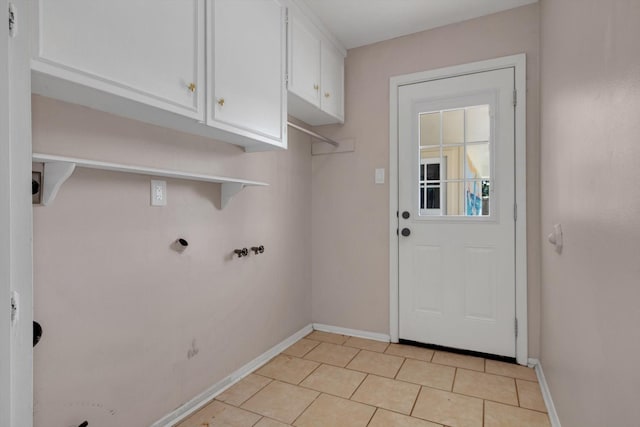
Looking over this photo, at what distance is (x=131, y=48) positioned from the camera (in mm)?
1185

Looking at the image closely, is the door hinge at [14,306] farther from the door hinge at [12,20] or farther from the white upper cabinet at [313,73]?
the white upper cabinet at [313,73]

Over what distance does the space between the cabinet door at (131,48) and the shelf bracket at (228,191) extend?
0.56 meters

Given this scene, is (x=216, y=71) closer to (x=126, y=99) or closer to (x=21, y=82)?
(x=126, y=99)

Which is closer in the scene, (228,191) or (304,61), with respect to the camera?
(228,191)

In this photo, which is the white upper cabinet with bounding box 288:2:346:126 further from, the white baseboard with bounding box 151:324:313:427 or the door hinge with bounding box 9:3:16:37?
the white baseboard with bounding box 151:324:313:427

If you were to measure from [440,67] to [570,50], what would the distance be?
1213 millimetres

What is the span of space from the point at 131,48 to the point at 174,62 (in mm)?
185

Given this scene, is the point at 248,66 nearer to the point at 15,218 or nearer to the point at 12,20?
the point at 12,20

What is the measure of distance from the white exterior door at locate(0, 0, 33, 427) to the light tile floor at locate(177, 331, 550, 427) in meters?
0.97

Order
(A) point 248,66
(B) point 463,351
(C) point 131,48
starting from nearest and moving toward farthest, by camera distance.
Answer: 1. (C) point 131,48
2. (A) point 248,66
3. (B) point 463,351

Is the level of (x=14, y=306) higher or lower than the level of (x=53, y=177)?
lower

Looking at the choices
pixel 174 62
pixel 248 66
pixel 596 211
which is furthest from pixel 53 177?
pixel 596 211

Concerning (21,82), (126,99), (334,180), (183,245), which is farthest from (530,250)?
(21,82)

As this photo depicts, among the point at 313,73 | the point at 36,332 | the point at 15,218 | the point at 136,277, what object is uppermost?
the point at 313,73
